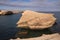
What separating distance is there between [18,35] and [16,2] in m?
1.06

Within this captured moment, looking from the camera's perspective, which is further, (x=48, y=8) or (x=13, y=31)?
(x=48, y=8)

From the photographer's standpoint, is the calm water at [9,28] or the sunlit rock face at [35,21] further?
the sunlit rock face at [35,21]

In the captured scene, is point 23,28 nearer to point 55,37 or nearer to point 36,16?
point 36,16

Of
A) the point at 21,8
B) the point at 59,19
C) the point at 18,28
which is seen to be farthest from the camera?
the point at 21,8

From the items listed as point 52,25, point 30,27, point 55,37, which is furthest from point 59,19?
point 55,37

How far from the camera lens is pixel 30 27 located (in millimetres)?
1683

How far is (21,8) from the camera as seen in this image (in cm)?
241

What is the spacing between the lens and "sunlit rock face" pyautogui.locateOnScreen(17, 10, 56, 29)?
5.60 feet

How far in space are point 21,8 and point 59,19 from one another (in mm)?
663

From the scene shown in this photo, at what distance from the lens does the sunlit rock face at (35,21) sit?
1.71 m

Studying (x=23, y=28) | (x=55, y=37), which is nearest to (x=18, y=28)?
(x=23, y=28)

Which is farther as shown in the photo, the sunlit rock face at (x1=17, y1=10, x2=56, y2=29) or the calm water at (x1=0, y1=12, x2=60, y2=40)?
the sunlit rock face at (x1=17, y1=10, x2=56, y2=29)

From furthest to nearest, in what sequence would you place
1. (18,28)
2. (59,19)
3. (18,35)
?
(59,19)
(18,28)
(18,35)

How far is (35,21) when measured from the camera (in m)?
1.73
